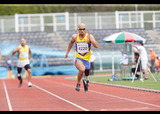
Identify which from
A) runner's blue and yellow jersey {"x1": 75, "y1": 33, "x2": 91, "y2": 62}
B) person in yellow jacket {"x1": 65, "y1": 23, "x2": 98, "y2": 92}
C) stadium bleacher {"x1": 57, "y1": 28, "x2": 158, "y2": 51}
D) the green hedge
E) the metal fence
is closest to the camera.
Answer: person in yellow jacket {"x1": 65, "y1": 23, "x2": 98, "y2": 92}

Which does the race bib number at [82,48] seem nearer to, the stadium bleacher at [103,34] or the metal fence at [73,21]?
the stadium bleacher at [103,34]

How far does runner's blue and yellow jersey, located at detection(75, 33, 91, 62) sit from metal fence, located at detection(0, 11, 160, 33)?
1209 inches

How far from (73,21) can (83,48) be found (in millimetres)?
31737

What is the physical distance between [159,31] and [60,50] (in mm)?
11719

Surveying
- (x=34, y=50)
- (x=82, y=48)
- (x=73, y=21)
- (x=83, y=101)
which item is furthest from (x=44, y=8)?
(x=83, y=101)

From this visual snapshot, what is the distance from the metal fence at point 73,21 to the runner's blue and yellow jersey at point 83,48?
3070cm

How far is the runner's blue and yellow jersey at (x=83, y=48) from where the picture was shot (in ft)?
40.7

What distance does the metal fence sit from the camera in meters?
43.0

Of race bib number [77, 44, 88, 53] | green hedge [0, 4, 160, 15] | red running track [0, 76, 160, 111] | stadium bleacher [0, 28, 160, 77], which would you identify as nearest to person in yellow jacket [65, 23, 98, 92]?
race bib number [77, 44, 88, 53]

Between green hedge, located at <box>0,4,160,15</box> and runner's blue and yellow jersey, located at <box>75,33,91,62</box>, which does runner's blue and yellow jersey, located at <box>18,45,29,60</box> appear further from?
green hedge, located at <box>0,4,160,15</box>

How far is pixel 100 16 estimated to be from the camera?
146 ft

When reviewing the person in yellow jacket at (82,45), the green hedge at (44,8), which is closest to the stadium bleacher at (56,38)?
the person in yellow jacket at (82,45)

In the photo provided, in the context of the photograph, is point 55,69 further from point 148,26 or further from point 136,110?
point 136,110
